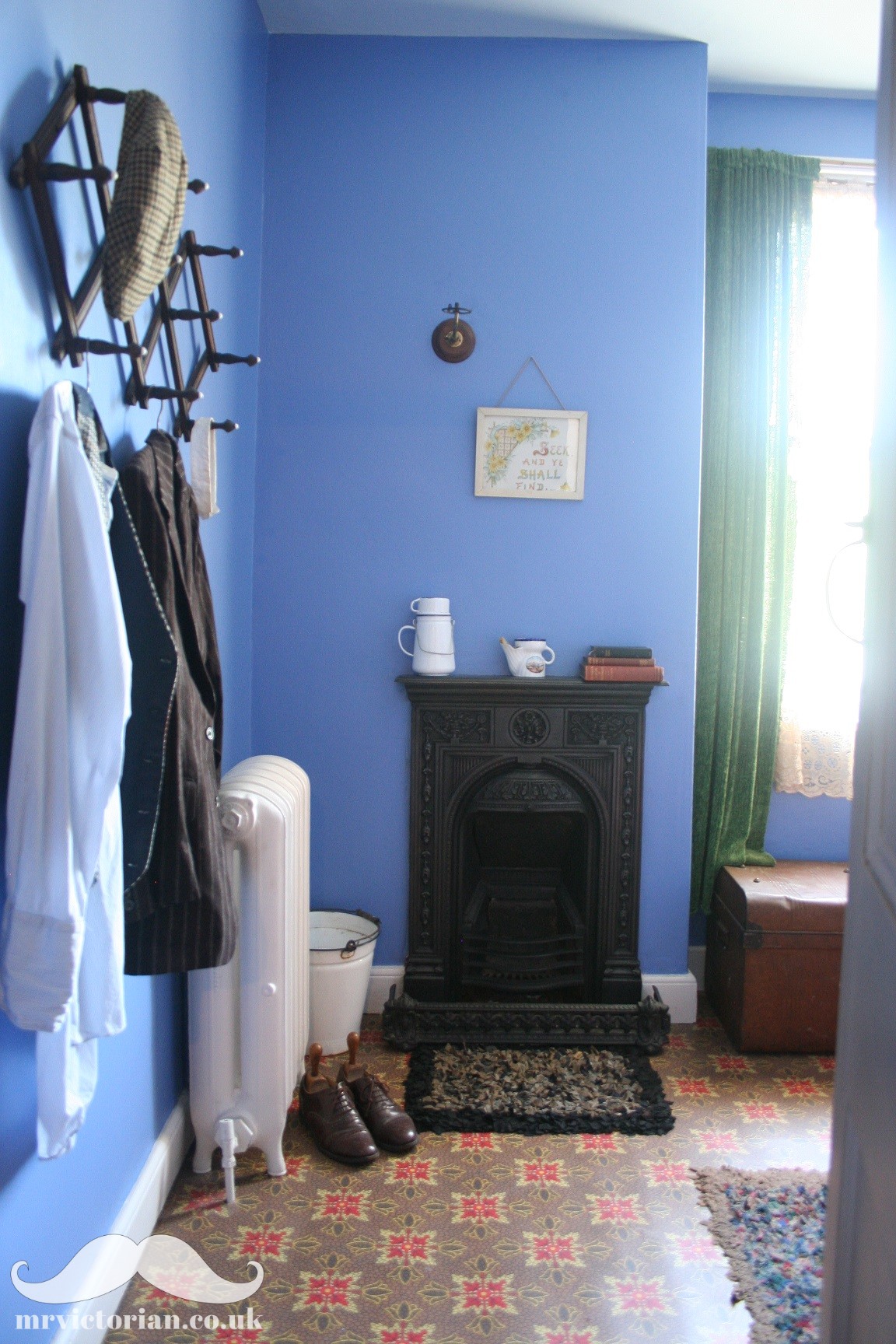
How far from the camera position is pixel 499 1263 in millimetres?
1887

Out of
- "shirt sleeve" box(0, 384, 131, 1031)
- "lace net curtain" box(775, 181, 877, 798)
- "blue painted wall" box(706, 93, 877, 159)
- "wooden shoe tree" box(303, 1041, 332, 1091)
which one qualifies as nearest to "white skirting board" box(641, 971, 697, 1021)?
"lace net curtain" box(775, 181, 877, 798)

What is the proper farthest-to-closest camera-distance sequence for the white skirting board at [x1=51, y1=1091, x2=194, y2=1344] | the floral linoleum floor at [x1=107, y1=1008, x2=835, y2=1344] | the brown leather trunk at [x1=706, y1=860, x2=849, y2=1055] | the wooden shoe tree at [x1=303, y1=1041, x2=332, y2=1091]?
the brown leather trunk at [x1=706, y1=860, x2=849, y2=1055] → the wooden shoe tree at [x1=303, y1=1041, x2=332, y2=1091] → the floral linoleum floor at [x1=107, y1=1008, x2=835, y2=1344] → the white skirting board at [x1=51, y1=1091, x2=194, y2=1344]

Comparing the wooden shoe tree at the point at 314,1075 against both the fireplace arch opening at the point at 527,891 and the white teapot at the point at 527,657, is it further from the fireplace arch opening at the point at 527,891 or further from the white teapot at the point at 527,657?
the white teapot at the point at 527,657

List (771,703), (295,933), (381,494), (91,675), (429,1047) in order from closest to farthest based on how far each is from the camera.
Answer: (91,675)
(295,933)
(429,1047)
(381,494)
(771,703)

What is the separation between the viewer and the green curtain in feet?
10.1

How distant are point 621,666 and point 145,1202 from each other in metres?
1.77

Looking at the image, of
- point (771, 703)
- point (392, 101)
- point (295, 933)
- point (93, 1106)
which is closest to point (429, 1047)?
point (295, 933)

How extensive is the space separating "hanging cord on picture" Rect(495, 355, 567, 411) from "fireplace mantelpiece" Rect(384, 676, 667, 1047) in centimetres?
81

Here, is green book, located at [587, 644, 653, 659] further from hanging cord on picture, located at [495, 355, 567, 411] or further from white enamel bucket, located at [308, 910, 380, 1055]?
white enamel bucket, located at [308, 910, 380, 1055]

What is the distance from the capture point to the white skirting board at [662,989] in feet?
9.79

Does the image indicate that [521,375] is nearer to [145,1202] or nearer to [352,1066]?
[352,1066]

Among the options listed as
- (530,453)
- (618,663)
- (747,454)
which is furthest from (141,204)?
(747,454)

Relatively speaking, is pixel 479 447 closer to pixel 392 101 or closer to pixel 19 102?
pixel 392 101

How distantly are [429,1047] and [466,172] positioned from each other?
248 centimetres
